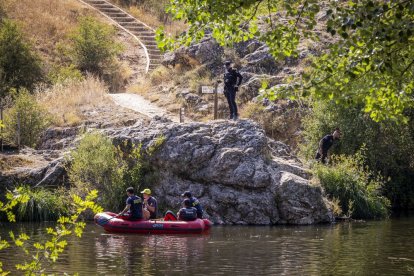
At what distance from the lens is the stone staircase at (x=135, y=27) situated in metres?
49.8

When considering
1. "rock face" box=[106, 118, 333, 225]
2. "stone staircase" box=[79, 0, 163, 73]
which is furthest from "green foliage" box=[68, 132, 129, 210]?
"stone staircase" box=[79, 0, 163, 73]

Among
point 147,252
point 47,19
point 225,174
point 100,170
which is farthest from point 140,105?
point 147,252

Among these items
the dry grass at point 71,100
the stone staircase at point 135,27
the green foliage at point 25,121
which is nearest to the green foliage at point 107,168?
the green foliage at point 25,121

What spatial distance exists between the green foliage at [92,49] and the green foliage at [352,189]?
20.8 m

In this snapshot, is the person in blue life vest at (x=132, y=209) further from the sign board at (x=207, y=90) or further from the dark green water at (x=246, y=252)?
the sign board at (x=207, y=90)

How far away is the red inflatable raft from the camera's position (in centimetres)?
2439

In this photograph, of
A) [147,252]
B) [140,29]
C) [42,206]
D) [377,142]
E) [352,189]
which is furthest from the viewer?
[140,29]

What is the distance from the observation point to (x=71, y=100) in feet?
127

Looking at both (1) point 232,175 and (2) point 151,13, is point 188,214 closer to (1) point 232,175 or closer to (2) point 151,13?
(1) point 232,175

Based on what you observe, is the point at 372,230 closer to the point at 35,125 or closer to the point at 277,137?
the point at 277,137

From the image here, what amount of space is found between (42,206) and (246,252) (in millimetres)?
10413

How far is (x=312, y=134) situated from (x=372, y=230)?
8.92 m

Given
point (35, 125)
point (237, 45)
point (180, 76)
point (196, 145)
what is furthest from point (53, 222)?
point (237, 45)

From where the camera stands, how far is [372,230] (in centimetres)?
2497
